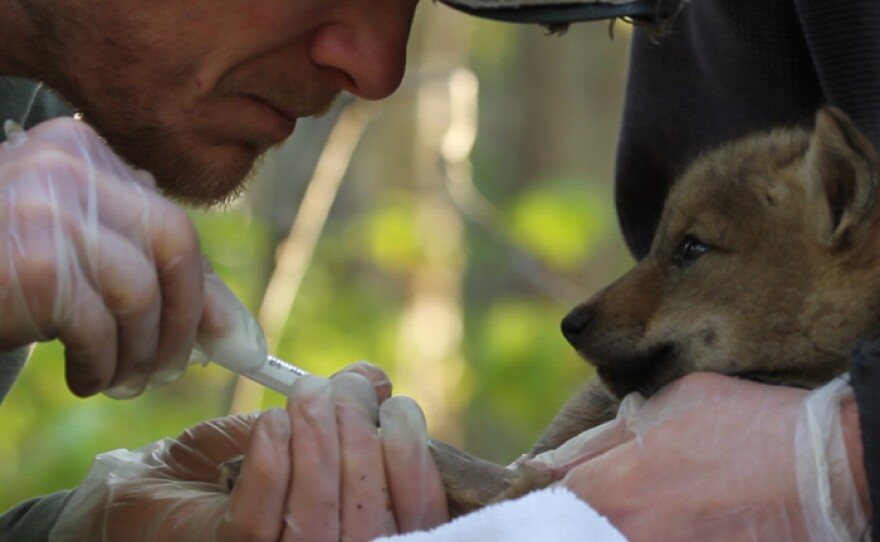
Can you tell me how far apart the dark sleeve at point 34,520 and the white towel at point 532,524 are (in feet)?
3.28

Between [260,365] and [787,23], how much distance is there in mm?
1422

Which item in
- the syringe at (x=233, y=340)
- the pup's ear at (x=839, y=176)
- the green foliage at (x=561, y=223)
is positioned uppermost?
A: the green foliage at (x=561, y=223)

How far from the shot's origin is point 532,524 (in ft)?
5.80

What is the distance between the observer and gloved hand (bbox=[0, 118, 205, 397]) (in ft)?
5.77

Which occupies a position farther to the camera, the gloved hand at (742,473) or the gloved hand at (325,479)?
the gloved hand at (325,479)

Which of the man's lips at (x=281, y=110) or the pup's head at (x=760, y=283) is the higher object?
the man's lips at (x=281, y=110)

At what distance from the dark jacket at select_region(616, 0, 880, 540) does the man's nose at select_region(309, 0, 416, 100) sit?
68 centimetres

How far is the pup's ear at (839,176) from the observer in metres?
2.08

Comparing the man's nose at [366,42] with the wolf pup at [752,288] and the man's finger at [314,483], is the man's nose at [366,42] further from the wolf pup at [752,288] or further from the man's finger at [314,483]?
the man's finger at [314,483]

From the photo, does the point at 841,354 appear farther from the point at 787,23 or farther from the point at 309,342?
the point at 309,342

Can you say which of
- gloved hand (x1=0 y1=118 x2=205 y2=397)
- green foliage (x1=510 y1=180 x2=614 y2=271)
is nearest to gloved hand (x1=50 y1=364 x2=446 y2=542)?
gloved hand (x1=0 y1=118 x2=205 y2=397)

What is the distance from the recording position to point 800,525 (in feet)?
5.99

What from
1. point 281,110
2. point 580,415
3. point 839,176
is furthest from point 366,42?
point 839,176

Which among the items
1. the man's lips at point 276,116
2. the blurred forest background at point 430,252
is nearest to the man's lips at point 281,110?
the man's lips at point 276,116
